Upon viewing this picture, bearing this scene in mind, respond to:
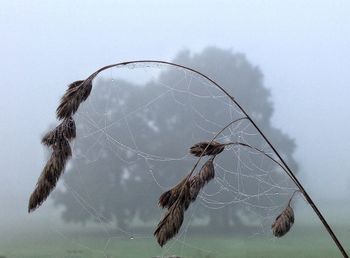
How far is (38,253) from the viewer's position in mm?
5332

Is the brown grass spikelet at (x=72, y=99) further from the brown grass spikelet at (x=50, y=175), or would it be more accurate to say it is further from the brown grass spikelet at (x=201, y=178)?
the brown grass spikelet at (x=201, y=178)

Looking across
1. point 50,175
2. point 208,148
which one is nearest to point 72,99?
point 50,175

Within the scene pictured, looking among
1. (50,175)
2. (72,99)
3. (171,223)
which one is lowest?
(171,223)

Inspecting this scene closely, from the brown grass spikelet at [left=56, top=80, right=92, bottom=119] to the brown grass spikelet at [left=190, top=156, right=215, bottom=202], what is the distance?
976 millimetres

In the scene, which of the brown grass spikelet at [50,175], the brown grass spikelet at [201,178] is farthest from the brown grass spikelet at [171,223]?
the brown grass spikelet at [50,175]

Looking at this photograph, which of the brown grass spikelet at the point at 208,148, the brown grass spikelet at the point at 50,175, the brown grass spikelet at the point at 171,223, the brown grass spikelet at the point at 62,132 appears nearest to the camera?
the brown grass spikelet at the point at 171,223

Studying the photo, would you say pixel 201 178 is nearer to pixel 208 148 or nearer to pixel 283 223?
pixel 208 148

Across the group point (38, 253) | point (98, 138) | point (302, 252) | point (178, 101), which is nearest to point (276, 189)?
point (302, 252)

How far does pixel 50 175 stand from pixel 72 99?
0.54 meters

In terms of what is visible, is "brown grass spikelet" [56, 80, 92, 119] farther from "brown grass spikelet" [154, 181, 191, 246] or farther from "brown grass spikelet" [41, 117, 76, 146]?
"brown grass spikelet" [154, 181, 191, 246]

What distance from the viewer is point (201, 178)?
3756mm

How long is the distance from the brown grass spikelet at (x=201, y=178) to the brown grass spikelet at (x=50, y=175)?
36.1 inches

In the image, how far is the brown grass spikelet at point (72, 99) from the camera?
3.50 metres

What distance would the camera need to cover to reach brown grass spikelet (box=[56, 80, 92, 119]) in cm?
350
